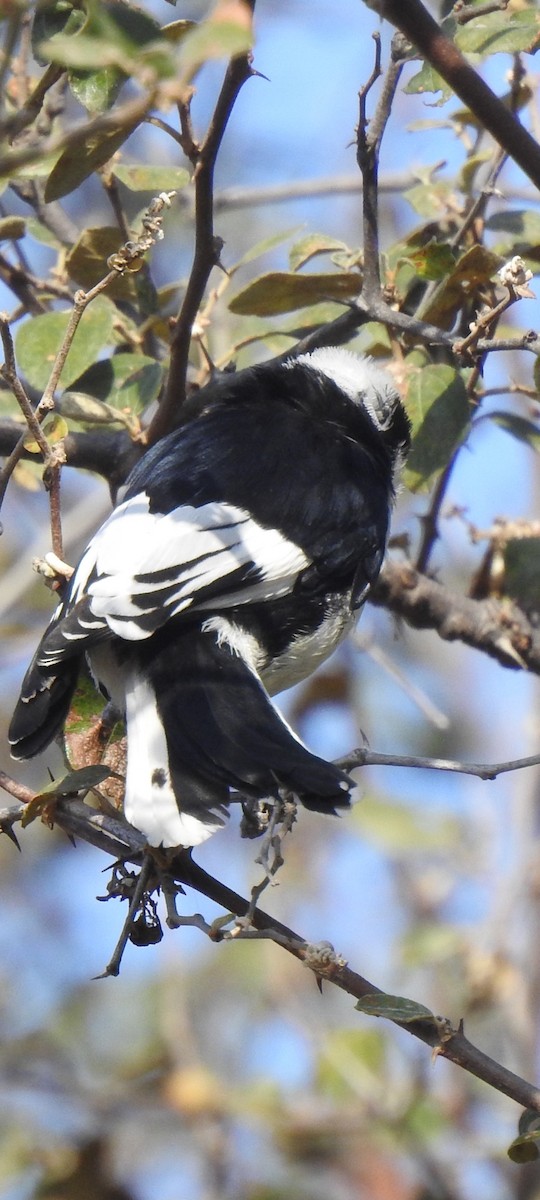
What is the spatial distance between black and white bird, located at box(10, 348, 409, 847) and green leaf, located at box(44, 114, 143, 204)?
46 cm

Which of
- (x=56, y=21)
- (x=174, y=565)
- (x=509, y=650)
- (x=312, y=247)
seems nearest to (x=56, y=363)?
(x=174, y=565)

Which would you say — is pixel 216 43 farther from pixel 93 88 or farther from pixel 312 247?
pixel 312 247

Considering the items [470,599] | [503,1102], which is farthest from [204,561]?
[503,1102]

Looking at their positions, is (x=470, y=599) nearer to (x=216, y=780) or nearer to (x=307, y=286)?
(x=307, y=286)

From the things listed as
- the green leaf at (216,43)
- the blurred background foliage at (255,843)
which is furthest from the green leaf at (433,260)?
the green leaf at (216,43)

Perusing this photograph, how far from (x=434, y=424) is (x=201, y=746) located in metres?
Answer: 0.80

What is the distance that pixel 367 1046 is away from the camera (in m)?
2.93

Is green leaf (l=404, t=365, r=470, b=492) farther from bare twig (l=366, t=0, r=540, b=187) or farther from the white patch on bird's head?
bare twig (l=366, t=0, r=540, b=187)

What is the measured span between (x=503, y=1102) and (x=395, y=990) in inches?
22.1

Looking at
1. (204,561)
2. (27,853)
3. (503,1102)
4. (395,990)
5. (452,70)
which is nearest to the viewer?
(452,70)

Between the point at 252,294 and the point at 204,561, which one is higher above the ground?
the point at 252,294

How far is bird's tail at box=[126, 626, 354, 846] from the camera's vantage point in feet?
5.68

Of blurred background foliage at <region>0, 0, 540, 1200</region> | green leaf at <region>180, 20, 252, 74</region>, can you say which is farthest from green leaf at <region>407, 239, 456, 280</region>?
green leaf at <region>180, 20, 252, 74</region>

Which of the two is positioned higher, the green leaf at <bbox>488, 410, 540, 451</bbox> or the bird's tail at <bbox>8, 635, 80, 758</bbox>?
the green leaf at <bbox>488, 410, 540, 451</bbox>
